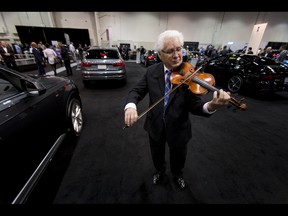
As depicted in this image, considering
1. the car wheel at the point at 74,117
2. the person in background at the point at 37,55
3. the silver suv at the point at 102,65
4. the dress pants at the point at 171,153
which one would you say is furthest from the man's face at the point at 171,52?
the person in background at the point at 37,55

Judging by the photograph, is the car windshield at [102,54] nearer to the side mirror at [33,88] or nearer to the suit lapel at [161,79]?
the side mirror at [33,88]

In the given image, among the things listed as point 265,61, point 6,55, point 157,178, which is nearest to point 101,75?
point 157,178

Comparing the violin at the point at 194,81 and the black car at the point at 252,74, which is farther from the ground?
the violin at the point at 194,81

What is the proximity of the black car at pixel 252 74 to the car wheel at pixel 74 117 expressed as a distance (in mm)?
4012

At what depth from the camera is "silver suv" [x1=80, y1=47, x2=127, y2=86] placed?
4.38 m

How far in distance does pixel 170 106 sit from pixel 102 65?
3.88m

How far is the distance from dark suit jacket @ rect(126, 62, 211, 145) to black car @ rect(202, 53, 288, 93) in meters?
3.92

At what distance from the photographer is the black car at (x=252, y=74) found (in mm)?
3914

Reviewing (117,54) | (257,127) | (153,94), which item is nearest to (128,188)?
(153,94)

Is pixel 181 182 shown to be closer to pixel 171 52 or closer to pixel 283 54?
pixel 171 52

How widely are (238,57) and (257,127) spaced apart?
3150 millimetres

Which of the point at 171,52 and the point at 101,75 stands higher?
the point at 171,52

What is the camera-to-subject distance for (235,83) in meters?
4.66

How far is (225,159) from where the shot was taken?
201 cm
